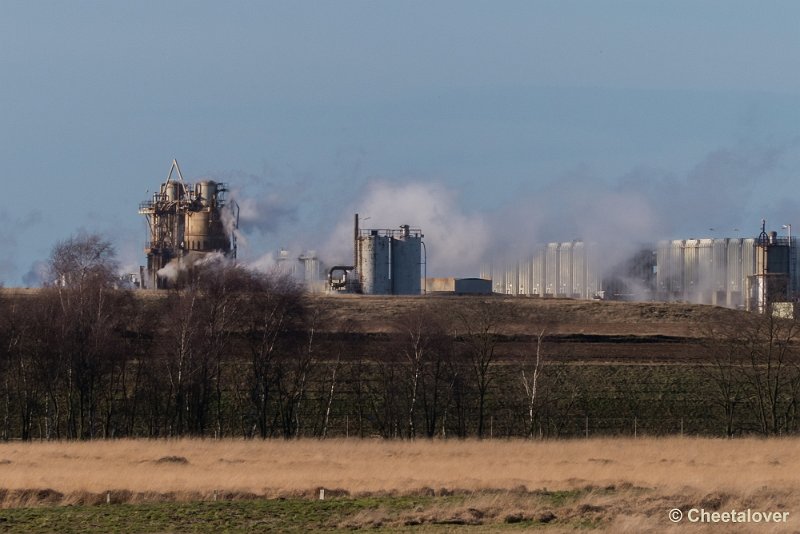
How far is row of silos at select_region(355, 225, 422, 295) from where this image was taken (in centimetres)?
11006

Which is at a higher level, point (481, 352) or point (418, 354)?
point (418, 354)

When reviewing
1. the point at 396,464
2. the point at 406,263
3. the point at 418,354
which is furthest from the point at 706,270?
the point at 396,464

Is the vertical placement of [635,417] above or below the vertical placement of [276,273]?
below

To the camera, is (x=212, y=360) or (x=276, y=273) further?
(x=276, y=273)

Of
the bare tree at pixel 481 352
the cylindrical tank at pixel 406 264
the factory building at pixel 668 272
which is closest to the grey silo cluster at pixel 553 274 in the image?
the factory building at pixel 668 272

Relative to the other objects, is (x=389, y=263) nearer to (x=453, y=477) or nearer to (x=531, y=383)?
(x=531, y=383)

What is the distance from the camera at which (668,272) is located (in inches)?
5094

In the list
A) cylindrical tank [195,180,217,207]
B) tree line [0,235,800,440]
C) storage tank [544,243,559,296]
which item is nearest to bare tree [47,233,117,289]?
tree line [0,235,800,440]

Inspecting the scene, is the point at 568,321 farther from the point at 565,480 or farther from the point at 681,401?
the point at 565,480

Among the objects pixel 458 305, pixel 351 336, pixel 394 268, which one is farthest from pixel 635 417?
pixel 394 268

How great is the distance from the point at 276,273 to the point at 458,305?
1855 cm

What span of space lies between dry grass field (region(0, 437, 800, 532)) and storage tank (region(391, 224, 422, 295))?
6269 centimetres

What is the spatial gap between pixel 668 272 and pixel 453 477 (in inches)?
3867

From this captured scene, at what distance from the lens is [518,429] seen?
56.5 meters
